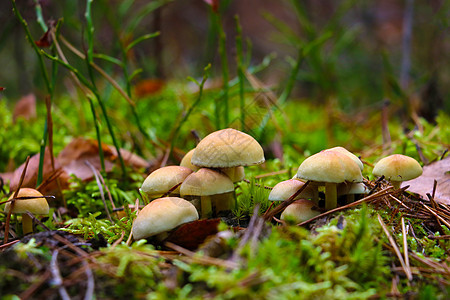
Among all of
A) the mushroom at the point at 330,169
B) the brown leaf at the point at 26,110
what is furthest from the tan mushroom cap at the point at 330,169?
the brown leaf at the point at 26,110

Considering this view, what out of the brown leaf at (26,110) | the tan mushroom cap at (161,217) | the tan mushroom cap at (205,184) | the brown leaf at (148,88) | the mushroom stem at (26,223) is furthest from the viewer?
the brown leaf at (148,88)

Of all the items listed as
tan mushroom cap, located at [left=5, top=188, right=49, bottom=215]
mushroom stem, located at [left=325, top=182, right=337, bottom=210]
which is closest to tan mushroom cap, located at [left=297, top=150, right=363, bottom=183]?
mushroom stem, located at [left=325, top=182, right=337, bottom=210]

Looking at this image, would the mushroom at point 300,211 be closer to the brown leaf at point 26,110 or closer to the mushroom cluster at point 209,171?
→ the mushroom cluster at point 209,171

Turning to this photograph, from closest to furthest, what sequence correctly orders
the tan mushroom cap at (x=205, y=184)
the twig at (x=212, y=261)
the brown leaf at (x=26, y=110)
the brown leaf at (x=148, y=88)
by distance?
the twig at (x=212, y=261) < the tan mushroom cap at (x=205, y=184) < the brown leaf at (x=26, y=110) < the brown leaf at (x=148, y=88)

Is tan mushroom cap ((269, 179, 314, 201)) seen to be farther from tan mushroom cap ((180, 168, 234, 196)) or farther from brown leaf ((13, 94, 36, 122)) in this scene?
brown leaf ((13, 94, 36, 122))

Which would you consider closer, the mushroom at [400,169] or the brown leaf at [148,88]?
the mushroom at [400,169]

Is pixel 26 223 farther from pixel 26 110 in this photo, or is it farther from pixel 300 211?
pixel 26 110

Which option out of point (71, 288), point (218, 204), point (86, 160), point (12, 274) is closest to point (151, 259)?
point (71, 288)
